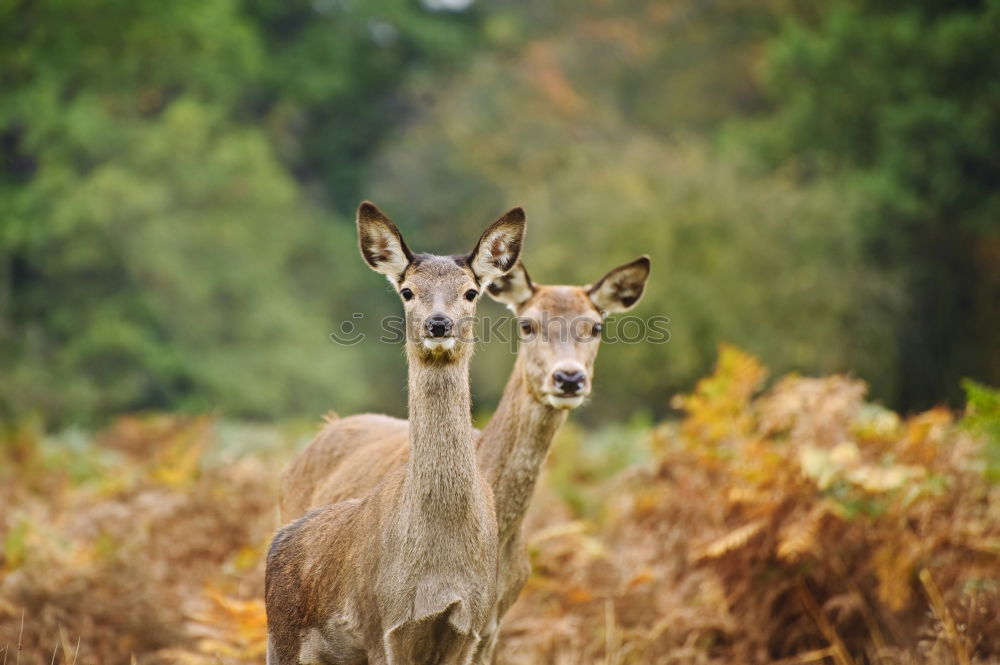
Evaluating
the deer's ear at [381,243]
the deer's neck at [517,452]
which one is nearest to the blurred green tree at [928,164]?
the deer's neck at [517,452]

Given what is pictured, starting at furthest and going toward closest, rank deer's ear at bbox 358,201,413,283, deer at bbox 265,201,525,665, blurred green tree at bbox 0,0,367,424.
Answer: blurred green tree at bbox 0,0,367,424 < deer's ear at bbox 358,201,413,283 < deer at bbox 265,201,525,665

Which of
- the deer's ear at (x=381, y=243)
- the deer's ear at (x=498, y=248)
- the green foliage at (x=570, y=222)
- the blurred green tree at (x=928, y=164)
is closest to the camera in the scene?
the deer's ear at (x=381, y=243)

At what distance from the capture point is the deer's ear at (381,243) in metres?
5.34

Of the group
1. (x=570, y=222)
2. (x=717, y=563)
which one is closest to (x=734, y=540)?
(x=717, y=563)

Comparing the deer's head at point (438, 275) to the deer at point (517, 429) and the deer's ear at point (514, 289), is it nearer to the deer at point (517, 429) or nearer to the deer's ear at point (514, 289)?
the deer at point (517, 429)

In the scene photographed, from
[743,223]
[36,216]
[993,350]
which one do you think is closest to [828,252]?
[743,223]

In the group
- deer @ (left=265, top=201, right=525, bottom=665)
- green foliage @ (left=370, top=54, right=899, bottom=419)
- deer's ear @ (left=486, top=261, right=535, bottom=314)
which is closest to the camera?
deer @ (left=265, top=201, right=525, bottom=665)

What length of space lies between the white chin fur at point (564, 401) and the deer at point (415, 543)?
36.6 inches

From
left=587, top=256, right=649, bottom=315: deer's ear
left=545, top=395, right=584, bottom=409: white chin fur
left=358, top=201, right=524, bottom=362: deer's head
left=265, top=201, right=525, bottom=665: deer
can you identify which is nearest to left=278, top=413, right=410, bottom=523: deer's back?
left=265, top=201, right=525, bottom=665: deer

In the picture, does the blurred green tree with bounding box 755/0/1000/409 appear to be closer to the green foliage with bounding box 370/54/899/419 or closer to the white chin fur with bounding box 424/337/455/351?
the green foliage with bounding box 370/54/899/419

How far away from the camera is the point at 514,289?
7.04m

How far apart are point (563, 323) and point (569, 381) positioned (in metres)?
0.59

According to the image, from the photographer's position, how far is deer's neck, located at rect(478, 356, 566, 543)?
6.12 m

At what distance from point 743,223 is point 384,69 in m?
19.3
